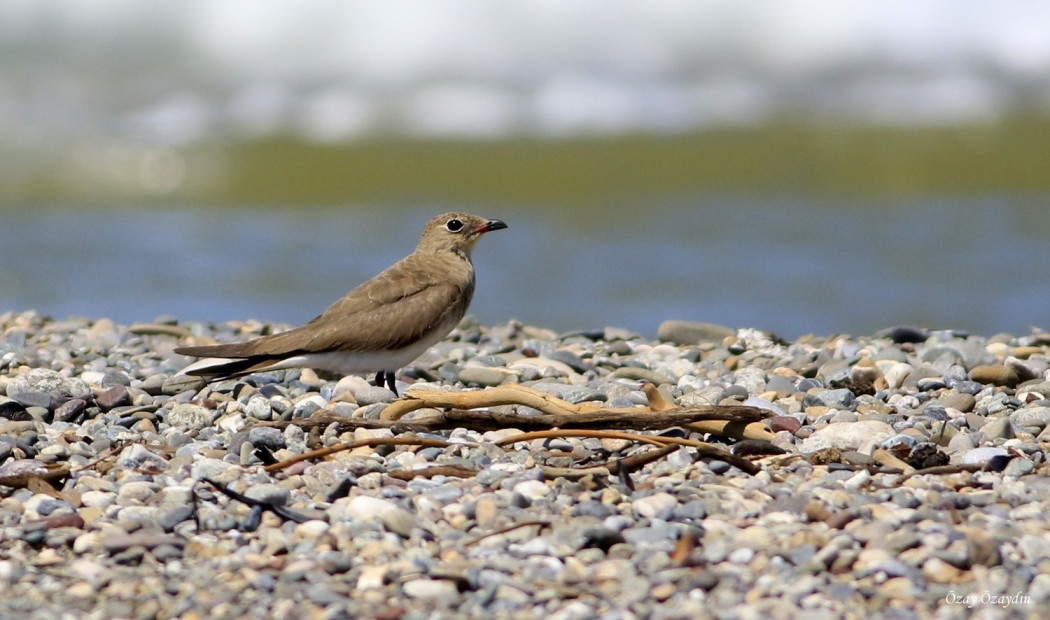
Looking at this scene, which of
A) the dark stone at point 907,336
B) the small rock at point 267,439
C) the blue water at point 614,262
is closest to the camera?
the small rock at point 267,439

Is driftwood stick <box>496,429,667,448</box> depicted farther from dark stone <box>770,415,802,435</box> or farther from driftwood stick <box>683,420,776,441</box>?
dark stone <box>770,415,802,435</box>

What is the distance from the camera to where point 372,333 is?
19.6 ft

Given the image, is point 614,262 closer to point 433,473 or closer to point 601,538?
point 433,473

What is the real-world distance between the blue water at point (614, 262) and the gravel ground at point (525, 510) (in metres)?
5.11

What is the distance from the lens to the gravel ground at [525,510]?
3.55 meters

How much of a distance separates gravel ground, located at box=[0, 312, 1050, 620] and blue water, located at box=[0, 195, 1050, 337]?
16.7ft

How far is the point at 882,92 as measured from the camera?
757 inches

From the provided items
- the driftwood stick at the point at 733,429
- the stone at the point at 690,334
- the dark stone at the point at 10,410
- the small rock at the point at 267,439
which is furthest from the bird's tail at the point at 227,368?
the stone at the point at 690,334

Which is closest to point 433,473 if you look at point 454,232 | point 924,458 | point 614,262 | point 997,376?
point 924,458

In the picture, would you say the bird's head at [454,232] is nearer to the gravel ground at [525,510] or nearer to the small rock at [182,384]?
the gravel ground at [525,510]

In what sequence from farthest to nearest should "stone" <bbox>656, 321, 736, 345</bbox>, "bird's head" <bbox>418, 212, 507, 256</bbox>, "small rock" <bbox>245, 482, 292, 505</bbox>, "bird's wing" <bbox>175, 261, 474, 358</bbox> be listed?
"stone" <bbox>656, 321, 736, 345</bbox> → "bird's head" <bbox>418, 212, 507, 256</bbox> → "bird's wing" <bbox>175, 261, 474, 358</bbox> → "small rock" <bbox>245, 482, 292, 505</bbox>

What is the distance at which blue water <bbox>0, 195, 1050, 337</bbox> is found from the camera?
36.8 feet

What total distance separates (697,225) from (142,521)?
11.5 meters

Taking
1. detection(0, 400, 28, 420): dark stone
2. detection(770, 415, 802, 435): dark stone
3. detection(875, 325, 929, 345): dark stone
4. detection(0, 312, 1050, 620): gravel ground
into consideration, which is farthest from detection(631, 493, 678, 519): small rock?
detection(875, 325, 929, 345): dark stone
